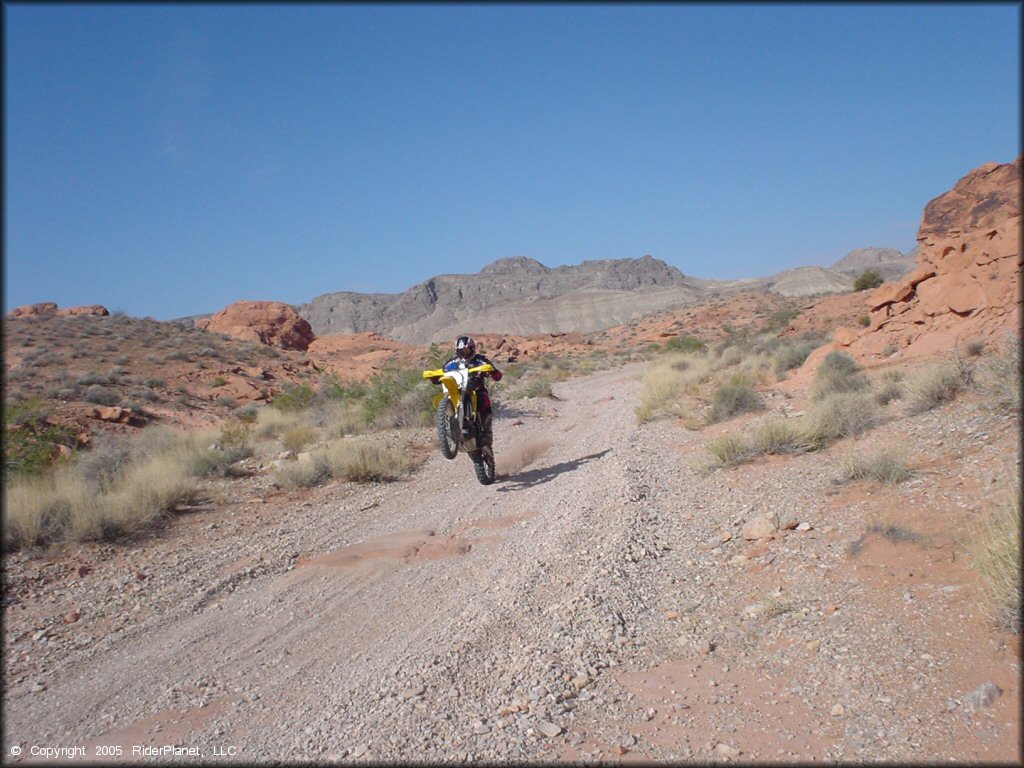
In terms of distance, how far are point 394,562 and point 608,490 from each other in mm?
2841

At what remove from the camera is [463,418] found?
28.8ft

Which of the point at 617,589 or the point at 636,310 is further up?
the point at 636,310

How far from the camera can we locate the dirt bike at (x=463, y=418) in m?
8.77

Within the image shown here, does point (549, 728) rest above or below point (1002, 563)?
below

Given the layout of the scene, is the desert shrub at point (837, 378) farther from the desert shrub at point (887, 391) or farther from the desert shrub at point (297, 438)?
the desert shrub at point (297, 438)

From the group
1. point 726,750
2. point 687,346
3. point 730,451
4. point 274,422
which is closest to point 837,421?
point 730,451

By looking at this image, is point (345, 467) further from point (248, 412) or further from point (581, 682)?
point (248, 412)

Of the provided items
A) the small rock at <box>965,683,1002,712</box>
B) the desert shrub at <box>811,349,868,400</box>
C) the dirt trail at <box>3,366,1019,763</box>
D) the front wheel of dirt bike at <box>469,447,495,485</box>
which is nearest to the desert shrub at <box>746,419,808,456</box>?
the dirt trail at <box>3,366,1019,763</box>

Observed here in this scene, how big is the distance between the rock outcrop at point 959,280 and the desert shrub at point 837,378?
1.44 metres

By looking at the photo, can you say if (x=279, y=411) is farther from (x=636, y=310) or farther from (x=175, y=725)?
(x=636, y=310)

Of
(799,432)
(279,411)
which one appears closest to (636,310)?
(279,411)

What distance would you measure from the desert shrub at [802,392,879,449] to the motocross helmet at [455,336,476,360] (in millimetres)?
4703

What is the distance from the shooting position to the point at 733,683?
12.0 ft

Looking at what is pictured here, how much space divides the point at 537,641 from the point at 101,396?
22.7 m
